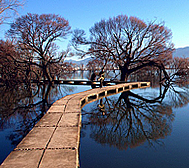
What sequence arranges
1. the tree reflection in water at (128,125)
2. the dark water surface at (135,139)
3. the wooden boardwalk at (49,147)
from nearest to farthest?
the wooden boardwalk at (49,147), the dark water surface at (135,139), the tree reflection in water at (128,125)

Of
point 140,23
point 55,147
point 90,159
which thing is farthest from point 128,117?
point 140,23

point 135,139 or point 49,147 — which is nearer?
point 49,147

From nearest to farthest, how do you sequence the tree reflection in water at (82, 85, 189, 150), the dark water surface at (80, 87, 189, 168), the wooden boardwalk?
the wooden boardwalk → the dark water surface at (80, 87, 189, 168) → the tree reflection in water at (82, 85, 189, 150)

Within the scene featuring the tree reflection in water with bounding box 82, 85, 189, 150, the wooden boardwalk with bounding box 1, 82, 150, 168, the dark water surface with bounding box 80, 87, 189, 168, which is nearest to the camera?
the wooden boardwalk with bounding box 1, 82, 150, 168

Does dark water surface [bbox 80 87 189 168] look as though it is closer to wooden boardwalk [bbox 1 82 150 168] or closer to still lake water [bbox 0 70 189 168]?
still lake water [bbox 0 70 189 168]

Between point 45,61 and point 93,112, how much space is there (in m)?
16.2

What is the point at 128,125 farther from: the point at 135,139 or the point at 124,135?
the point at 135,139

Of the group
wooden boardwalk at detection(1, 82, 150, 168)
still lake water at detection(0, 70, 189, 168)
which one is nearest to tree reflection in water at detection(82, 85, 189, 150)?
still lake water at detection(0, 70, 189, 168)

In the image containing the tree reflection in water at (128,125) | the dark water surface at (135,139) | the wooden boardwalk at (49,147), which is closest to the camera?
the wooden boardwalk at (49,147)

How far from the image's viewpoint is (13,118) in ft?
27.3

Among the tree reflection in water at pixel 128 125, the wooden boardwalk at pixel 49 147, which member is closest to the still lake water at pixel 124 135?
the tree reflection in water at pixel 128 125

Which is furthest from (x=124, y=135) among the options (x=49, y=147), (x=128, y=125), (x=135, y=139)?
(x=49, y=147)

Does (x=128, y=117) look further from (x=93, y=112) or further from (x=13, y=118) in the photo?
(x=13, y=118)

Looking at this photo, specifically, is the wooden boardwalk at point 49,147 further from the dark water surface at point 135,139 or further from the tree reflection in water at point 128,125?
the tree reflection in water at point 128,125
